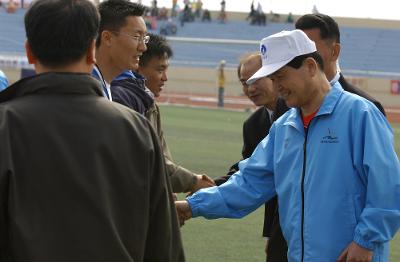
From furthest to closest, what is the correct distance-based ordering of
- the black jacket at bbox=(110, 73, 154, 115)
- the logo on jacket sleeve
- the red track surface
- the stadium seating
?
the stadium seating, the red track surface, the black jacket at bbox=(110, 73, 154, 115), the logo on jacket sleeve

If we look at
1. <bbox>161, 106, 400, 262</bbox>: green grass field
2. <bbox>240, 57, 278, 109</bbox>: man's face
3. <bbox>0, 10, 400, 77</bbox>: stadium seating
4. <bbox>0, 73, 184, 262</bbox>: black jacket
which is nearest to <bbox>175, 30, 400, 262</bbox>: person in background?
<bbox>240, 57, 278, 109</bbox>: man's face

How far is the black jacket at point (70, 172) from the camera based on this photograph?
3041 millimetres

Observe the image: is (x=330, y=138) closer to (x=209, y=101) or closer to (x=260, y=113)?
(x=260, y=113)

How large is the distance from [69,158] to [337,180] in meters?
1.76

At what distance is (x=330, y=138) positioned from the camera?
4.52m

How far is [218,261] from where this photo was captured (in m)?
8.45

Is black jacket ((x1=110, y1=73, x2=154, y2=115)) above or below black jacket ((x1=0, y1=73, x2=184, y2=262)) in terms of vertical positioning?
below

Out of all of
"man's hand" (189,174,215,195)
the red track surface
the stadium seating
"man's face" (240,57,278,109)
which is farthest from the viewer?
the stadium seating

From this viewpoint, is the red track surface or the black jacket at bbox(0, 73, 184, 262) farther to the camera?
the red track surface

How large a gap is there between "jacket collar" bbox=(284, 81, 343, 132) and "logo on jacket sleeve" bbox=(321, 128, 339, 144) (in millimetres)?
106

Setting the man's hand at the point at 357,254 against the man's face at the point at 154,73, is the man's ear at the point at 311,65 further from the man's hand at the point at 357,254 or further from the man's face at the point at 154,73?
the man's face at the point at 154,73

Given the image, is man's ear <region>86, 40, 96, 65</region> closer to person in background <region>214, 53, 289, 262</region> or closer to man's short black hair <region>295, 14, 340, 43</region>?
person in background <region>214, 53, 289, 262</region>

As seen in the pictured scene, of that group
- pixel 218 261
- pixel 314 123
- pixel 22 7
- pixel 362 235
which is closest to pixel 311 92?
pixel 314 123

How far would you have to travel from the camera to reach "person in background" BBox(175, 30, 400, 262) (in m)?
4.37
